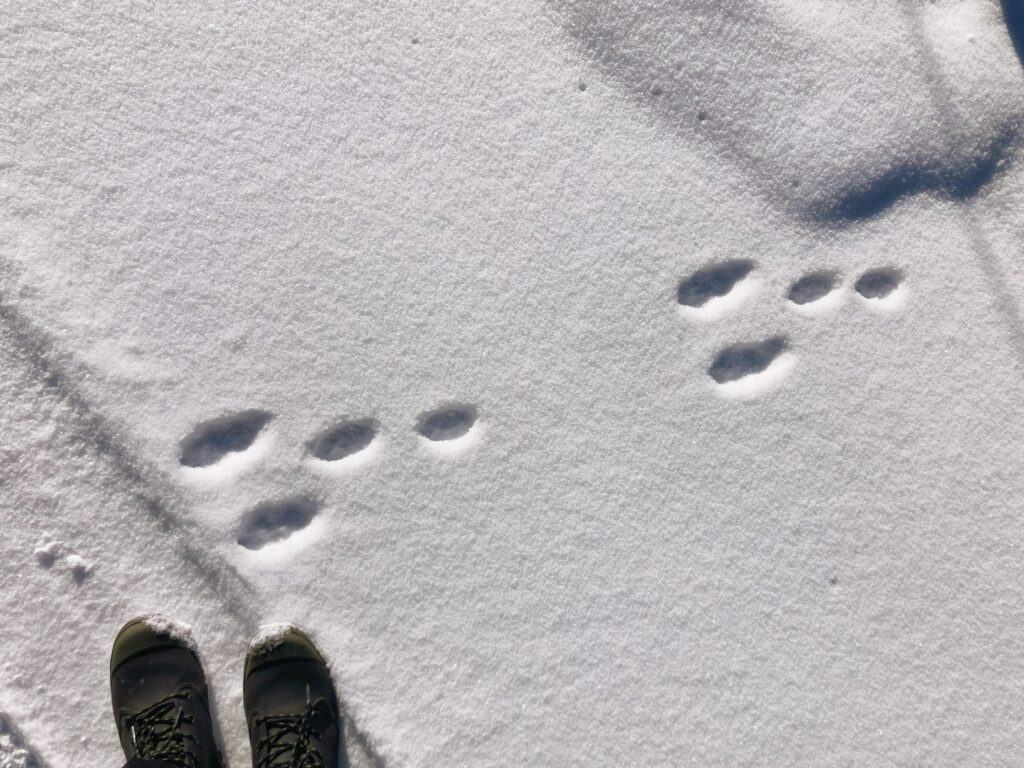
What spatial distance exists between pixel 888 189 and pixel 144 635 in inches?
64.6

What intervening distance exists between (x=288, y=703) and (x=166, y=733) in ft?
0.72

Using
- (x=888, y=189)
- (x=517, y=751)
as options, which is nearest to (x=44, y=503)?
(x=517, y=751)

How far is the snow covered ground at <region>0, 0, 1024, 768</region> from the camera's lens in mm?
1136

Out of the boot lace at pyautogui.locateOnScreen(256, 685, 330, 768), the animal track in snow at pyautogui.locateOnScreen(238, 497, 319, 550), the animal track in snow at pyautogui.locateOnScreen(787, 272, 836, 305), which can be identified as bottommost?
the boot lace at pyautogui.locateOnScreen(256, 685, 330, 768)

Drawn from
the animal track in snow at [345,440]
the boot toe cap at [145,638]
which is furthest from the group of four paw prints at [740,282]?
the boot toe cap at [145,638]

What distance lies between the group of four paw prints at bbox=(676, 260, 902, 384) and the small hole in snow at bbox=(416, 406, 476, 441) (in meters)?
0.47

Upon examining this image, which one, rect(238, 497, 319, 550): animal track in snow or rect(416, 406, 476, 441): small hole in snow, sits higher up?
rect(416, 406, 476, 441): small hole in snow

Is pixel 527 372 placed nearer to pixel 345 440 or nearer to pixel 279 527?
pixel 345 440

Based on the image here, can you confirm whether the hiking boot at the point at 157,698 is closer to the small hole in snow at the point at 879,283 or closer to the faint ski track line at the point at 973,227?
the small hole in snow at the point at 879,283

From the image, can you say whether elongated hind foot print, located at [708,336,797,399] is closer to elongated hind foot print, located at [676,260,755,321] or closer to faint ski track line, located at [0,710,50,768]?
elongated hind foot print, located at [676,260,755,321]

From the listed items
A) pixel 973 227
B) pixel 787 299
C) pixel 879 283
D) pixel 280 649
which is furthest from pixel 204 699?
pixel 973 227

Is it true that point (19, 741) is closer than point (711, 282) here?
Yes

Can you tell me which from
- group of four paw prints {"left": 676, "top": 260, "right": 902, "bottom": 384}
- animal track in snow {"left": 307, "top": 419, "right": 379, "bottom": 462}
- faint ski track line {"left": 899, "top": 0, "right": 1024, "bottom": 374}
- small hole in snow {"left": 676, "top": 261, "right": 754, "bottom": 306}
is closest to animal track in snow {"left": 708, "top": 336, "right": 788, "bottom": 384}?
group of four paw prints {"left": 676, "top": 260, "right": 902, "bottom": 384}

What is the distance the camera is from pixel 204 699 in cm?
113
